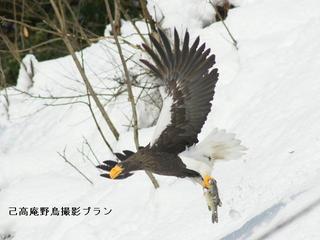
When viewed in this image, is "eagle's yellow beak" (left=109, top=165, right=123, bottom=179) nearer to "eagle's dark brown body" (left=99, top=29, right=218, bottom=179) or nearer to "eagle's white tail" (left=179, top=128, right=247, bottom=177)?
"eagle's dark brown body" (left=99, top=29, right=218, bottom=179)

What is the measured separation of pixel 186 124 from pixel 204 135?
2326 mm

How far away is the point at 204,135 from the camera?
7551 mm

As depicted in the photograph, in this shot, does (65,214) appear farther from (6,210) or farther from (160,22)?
(160,22)

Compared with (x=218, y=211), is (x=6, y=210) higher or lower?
lower

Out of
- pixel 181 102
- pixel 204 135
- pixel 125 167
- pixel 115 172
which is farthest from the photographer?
pixel 204 135

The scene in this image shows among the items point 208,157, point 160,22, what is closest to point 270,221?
point 208,157

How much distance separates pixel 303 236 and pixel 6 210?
513cm

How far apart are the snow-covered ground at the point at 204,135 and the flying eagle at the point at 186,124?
46 centimetres

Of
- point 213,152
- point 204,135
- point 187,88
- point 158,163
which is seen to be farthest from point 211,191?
point 204,135

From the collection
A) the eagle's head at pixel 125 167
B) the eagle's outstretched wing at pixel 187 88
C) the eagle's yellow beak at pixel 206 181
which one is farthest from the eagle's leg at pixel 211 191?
the eagle's head at pixel 125 167

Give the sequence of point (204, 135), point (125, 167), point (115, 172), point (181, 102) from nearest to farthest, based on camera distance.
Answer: point (115, 172) < point (125, 167) < point (181, 102) < point (204, 135)

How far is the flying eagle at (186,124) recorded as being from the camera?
5.20m

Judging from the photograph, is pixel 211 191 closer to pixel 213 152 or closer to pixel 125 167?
pixel 213 152

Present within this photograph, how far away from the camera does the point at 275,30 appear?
28.3 feet
